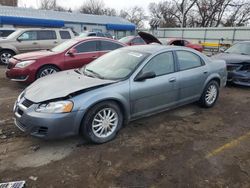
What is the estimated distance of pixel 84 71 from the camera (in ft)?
14.4

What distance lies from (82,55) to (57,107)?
14.3 feet

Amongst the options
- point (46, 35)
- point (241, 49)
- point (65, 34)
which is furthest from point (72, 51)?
point (241, 49)

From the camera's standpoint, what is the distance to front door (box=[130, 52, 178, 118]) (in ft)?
12.7

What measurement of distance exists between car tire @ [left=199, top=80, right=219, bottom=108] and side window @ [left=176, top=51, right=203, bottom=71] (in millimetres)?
609

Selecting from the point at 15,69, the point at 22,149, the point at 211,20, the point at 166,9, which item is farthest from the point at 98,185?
the point at 166,9

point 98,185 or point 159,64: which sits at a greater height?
point 159,64

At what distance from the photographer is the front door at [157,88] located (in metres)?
3.86

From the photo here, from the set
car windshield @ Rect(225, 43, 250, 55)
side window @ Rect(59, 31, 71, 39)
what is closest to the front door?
car windshield @ Rect(225, 43, 250, 55)

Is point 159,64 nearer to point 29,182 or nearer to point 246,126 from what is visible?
point 246,126

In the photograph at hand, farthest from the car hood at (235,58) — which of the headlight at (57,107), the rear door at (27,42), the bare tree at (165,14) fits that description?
the bare tree at (165,14)

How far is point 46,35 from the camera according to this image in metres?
11.3

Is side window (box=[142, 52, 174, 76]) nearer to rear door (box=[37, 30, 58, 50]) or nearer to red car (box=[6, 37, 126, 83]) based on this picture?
red car (box=[6, 37, 126, 83])

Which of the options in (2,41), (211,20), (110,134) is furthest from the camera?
(211,20)

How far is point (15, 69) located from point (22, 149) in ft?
12.5
